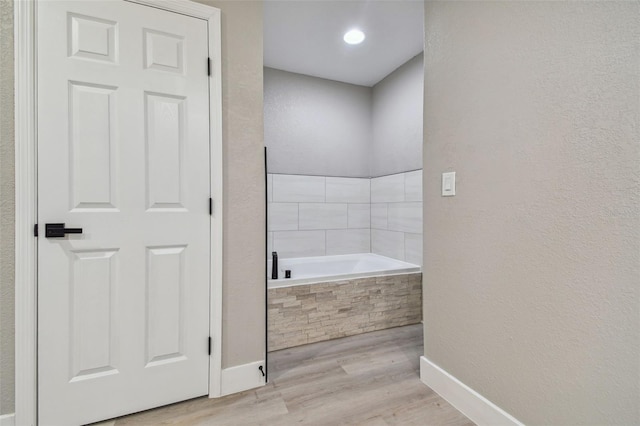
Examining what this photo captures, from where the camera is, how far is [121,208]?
4.87 ft

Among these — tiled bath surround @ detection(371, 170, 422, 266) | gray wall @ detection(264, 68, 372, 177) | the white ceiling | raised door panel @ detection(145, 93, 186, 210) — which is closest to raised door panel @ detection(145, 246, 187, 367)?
raised door panel @ detection(145, 93, 186, 210)

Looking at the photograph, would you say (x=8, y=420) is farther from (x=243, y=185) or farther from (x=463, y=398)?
(x=463, y=398)

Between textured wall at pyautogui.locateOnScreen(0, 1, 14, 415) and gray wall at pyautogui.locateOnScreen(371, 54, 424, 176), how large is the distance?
2897 mm

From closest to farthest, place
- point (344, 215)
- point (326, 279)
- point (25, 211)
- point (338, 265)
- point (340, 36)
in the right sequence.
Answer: point (25, 211), point (326, 279), point (340, 36), point (338, 265), point (344, 215)

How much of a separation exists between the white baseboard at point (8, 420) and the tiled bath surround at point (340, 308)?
137cm

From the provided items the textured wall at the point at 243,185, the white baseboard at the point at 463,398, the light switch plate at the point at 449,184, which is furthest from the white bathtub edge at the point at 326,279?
the light switch plate at the point at 449,184

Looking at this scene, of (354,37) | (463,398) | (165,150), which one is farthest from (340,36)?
(463,398)

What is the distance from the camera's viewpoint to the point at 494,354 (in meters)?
1.40

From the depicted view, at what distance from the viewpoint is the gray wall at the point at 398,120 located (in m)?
3.00

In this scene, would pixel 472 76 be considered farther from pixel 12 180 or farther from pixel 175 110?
pixel 12 180

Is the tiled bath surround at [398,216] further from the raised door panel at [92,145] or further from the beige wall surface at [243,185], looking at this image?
the raised door panel at [92,145]

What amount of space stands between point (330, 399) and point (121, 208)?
152cm

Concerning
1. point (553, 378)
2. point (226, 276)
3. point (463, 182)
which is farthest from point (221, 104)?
point (553, 378)

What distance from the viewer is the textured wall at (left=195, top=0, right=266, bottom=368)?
1.70 m
